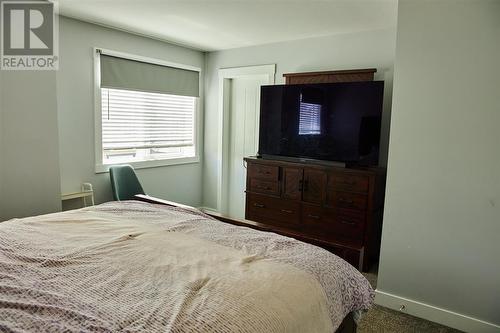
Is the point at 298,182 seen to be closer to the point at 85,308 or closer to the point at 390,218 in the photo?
the point at 390,218

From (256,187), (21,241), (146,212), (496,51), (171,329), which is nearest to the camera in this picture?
(171,329)

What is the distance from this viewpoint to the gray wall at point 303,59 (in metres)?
3.49

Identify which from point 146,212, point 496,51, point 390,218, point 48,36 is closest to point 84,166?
point 48,36

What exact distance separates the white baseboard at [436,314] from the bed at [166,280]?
1043 mm

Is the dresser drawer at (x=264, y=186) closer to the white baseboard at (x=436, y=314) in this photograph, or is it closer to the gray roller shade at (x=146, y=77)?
the white baseboard at (x=436, y=314)

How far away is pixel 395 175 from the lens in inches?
101

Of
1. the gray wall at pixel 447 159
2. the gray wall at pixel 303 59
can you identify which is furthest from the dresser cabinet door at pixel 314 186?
the gray wall at pixel 447 159

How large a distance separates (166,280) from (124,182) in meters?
2.64

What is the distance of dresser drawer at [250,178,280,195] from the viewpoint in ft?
12.4

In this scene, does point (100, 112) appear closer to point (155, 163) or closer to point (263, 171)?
point (155, 163)

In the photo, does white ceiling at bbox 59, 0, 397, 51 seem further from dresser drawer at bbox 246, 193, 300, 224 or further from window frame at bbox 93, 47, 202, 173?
dresser drawer at bbox 246, 193, 300, 224

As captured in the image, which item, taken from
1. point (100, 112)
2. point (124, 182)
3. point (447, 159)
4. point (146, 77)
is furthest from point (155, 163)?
point (447, 159)

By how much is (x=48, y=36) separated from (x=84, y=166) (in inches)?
51.0

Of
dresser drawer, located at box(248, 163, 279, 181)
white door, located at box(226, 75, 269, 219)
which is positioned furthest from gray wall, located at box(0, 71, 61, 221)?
white door, located at box(226, 75, 269, 219)
